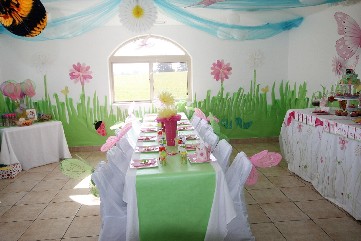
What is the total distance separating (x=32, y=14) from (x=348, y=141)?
3141 mm

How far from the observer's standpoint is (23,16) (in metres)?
2.30

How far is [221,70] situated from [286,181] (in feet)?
8.90

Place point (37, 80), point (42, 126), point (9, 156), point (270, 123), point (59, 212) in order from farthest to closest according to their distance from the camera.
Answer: point (270, 123)
point (37, 80)
point (42, 126)
point (9, 156)
point (59, 212)

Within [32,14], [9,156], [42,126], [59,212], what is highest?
[32,14]

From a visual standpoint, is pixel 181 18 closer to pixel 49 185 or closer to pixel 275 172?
pixel 275 172

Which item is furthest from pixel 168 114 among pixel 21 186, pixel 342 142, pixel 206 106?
pixel 206 106

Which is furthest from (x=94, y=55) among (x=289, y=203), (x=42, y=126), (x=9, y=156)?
(x=289, y=203)

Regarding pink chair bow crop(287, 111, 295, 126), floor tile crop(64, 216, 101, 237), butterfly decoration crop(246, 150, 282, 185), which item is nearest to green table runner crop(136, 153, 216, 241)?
butterfly decoration crop(246, 150, 282, 185)

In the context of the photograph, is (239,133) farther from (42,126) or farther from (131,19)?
(42,126)

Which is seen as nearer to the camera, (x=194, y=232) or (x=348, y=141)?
(x=194, y=232)

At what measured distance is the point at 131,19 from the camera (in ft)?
13.7

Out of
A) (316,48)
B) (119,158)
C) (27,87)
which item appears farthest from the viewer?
(27,87)

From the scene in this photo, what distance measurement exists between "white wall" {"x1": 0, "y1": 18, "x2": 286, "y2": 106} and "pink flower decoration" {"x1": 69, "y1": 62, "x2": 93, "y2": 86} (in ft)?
0.26

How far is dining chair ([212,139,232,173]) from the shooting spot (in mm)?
2875
